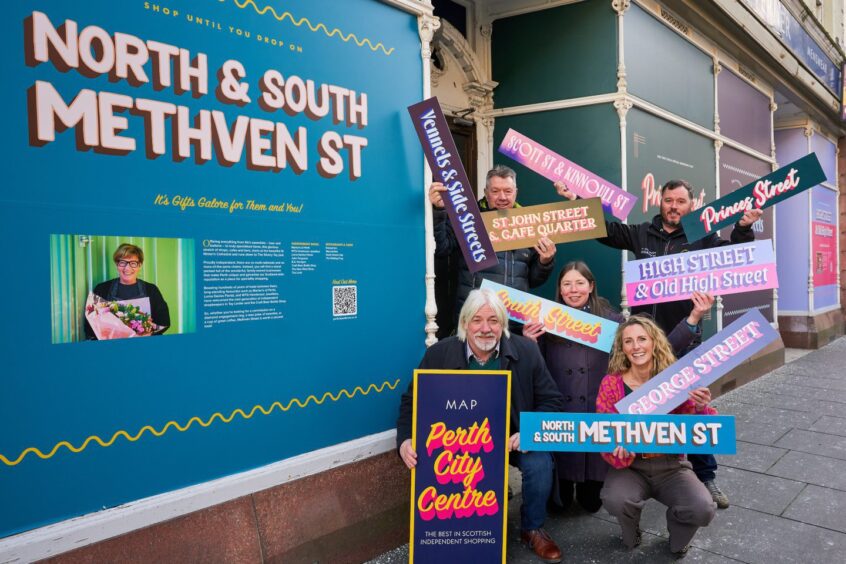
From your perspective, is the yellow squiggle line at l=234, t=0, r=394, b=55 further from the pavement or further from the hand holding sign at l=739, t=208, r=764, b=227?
the pavement

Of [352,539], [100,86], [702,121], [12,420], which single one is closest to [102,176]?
[100,86]

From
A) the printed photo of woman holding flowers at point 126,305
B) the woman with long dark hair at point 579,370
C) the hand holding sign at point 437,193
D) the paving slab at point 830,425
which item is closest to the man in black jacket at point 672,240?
the woman with long dark hair at point 579,370

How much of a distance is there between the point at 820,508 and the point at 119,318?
4.12 m

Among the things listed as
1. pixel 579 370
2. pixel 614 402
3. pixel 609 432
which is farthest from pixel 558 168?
pixel 609 432

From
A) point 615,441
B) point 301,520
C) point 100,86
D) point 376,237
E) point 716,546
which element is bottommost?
point 716,546

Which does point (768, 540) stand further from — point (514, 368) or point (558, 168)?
point (558, 168)

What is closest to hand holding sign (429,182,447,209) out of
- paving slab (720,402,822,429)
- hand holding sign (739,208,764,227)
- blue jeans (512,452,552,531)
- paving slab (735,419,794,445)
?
blue jeans (512,452,552,531)

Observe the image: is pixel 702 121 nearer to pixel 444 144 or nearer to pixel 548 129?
pixel 548 129

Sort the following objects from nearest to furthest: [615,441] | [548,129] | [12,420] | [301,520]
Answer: [12,420] → [615,441] → [301,520] → [548,129]

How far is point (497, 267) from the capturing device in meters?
3.75

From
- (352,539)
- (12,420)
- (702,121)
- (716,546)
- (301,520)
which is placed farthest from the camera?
(702,121)

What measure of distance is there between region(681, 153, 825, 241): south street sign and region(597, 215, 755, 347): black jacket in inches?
22.9

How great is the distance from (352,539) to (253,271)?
57.6 inches

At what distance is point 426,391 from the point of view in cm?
276
